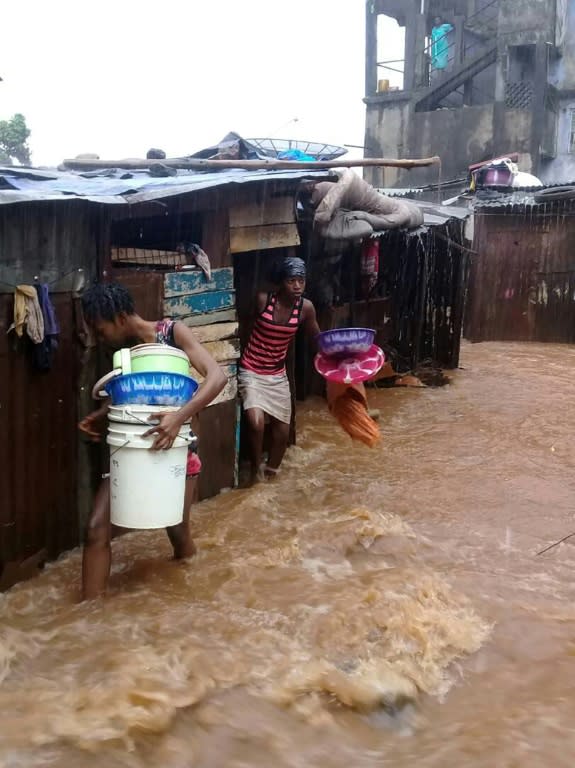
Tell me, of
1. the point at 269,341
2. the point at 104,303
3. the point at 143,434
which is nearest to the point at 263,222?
the point at 269,341

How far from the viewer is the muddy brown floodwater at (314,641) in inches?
120

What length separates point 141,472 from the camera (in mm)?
3611

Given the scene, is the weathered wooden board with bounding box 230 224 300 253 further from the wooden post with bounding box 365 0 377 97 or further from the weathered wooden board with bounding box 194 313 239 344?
the wooden post with bounding box 365 0 377 97

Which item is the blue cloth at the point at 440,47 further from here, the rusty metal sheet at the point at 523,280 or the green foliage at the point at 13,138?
the green foliage at the point at 13,138

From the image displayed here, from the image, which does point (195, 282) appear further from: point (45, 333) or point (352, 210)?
point (352, 210)

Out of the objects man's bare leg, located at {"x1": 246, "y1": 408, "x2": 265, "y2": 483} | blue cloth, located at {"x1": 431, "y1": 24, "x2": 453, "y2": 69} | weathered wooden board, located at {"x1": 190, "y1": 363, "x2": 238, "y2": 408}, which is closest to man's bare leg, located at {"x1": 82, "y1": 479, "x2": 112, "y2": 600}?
weathered wooden board, located at {"x1": 190, "y1": 363, "x2": 238, "y2": 408}

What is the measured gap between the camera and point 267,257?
688 cm

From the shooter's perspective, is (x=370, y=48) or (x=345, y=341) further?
(x=370, y=48)

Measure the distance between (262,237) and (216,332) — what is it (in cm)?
101

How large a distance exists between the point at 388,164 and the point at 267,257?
4.75 ft

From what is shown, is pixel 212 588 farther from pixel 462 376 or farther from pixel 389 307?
pixel 462 376

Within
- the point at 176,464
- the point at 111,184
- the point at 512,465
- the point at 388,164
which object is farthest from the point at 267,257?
the point at 176,464

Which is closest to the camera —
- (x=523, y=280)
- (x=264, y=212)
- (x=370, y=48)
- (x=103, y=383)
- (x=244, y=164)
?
(x=103, y=383)

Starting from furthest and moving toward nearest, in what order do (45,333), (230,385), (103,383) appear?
(230,385) → (45,333) → (103,383)
